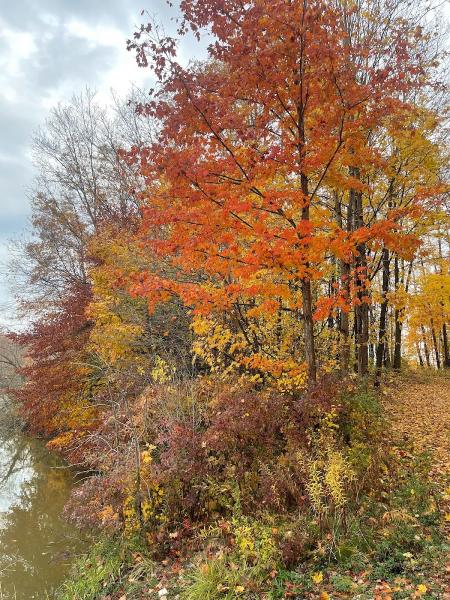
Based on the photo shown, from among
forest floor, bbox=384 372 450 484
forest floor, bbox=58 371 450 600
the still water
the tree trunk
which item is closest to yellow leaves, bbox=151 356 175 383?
the still water

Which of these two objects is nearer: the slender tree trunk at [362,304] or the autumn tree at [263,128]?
the autumn tree at [263,128]

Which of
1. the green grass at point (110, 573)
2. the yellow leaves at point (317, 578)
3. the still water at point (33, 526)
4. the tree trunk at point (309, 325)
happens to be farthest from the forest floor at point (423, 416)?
the still water at point (33, 526)

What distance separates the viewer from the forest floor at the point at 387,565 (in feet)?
13.3

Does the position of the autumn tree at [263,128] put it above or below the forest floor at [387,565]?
above

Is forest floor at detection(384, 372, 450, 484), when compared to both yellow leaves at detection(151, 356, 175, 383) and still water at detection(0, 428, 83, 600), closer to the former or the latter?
yellow leaves at detection(151, 356, 175, 383)

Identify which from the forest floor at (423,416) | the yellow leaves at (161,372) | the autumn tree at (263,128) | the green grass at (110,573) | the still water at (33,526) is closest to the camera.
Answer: the autumn tree at (263,128)

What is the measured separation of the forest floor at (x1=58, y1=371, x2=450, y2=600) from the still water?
1.68m

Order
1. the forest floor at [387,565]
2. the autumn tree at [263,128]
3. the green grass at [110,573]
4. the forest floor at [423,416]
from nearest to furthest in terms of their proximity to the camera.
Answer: the forest floor at [387,565]
the autumn tree at [263,128]
the green grass at [110,573]
the forest floor at [423,416]

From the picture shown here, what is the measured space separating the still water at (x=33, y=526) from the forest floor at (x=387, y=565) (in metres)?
1.68

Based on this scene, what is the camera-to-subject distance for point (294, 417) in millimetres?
6875

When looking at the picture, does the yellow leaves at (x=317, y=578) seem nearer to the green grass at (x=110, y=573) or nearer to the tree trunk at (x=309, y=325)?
the green grass at (x=110, y=573)

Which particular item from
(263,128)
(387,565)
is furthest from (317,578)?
→ (263,128)

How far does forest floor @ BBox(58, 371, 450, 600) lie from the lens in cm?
405

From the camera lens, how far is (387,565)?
14.3 feet
